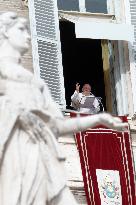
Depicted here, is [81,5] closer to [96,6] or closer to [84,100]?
[96,6]

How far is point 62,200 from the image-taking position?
9867 millimetres

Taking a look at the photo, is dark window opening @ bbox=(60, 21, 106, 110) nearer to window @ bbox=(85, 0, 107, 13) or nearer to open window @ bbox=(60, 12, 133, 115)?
open window @ bbox=(60, 12, 133, 115)

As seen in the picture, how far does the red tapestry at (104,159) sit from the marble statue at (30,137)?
11274 mm

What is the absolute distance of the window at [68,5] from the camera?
2297 centimetres

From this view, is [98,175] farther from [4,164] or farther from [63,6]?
[4,164]

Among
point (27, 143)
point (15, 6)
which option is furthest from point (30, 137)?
point (15, 6)

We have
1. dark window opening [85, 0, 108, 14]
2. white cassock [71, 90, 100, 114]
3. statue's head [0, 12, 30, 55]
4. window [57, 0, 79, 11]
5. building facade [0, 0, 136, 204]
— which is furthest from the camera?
dark window opening [85, 0, 108, 14]

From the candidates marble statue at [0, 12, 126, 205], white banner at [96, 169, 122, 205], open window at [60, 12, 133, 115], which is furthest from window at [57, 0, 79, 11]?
marble statue at [0, 12, 126, 205]

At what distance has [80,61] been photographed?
23688mm

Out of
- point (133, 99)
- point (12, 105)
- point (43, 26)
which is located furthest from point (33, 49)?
point (12, 105)

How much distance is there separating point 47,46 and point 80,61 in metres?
1.73

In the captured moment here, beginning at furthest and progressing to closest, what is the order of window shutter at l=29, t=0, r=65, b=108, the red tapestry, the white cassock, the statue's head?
window shutter at l=29, t=0, r=65, b=108 → the red tapestry → the white cassock → the statue's head

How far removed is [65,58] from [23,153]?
13176 millimetres

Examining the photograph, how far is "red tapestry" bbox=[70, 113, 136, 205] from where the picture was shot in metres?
21.6
